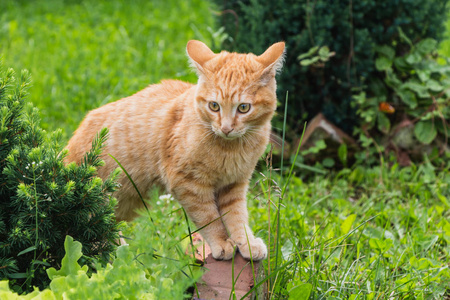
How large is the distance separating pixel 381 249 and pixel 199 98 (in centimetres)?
127

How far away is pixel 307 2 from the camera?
12.8 ft

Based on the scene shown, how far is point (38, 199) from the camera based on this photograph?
1.89 meters

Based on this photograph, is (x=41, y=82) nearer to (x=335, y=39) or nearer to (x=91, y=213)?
(x=335, y=39)

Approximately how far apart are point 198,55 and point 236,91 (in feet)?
1.13

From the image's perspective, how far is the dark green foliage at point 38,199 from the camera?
6.21 ft

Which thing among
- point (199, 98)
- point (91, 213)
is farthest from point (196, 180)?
point (91, 213)

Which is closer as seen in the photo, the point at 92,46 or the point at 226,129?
the point at 226,129

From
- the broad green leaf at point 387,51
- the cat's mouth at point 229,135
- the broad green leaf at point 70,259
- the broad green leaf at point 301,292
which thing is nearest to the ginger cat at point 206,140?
the cat's mouth at point 229,135

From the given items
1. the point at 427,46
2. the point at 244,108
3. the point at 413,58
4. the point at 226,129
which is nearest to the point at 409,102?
the point at 413,58

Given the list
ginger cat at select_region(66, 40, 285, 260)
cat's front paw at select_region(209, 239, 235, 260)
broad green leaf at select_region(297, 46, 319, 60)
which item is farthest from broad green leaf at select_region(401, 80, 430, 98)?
cat's front paw at select_region(209, 239, 235, 260)

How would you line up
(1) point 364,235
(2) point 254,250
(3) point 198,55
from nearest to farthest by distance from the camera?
(2) point 254,250 → (3) point 198,55 → (1) point 364,235

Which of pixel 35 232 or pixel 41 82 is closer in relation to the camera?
pixel 35 232

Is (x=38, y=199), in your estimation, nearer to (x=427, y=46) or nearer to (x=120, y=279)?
(x=120, y=279)

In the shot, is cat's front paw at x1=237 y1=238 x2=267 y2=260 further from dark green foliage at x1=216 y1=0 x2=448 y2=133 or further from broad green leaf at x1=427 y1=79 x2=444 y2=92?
broad green leaf at x1=427 y1=79 x2=444 y2=92
